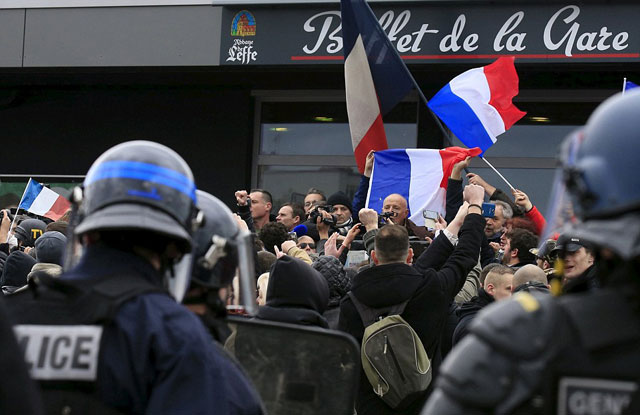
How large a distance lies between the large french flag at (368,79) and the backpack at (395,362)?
3795mm

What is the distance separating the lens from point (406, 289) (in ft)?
18.5

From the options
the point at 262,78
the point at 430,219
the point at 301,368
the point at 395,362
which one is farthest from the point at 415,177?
the point at 262,78

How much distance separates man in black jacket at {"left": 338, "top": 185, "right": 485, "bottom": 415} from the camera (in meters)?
5.63

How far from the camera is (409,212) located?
8.53 meters

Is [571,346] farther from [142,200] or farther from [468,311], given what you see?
[468,311]

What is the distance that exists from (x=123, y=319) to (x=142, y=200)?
0.38m

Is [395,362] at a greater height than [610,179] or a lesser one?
lesser

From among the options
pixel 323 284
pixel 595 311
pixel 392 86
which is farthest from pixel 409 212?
pixel 595 311

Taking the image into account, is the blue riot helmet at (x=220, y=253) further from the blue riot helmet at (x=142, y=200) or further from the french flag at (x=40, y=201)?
the french flag at (x=40, y=201)

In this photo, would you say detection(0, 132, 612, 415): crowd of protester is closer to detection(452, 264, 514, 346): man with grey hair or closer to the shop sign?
detection(452, 264, 514, 346): man with grey hair

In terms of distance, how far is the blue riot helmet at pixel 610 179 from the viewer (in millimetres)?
1866

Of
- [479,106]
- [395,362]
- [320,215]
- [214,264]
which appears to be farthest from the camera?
[479,106]

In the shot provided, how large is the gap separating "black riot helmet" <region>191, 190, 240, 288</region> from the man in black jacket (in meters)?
2.47

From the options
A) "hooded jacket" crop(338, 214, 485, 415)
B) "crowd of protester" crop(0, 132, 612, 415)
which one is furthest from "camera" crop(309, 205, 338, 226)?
"hooded jacket" crop(338, 214, 485, 415)
